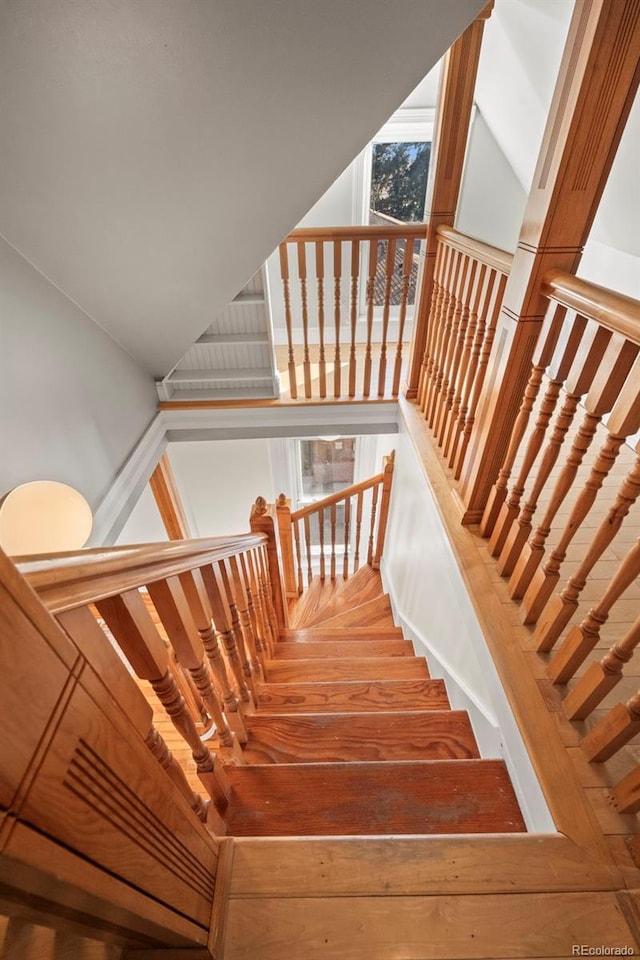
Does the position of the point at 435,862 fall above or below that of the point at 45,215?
below

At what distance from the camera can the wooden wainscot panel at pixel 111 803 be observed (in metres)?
0.38

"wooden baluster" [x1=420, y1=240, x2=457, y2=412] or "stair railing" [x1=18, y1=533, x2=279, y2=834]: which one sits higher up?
"wooden baluster" [x1=420, y1=240, x2=457, y2=412]

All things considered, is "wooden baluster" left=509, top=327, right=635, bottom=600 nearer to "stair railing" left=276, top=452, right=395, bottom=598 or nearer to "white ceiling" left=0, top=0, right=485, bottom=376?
"white ceiling" left=0, top=0, right=485, bottom=376

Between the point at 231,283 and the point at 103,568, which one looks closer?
the point at 103,568

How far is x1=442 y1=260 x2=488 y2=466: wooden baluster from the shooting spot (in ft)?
5.21

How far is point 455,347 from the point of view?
191 cm

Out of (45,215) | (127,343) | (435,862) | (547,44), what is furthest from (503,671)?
(547,44)

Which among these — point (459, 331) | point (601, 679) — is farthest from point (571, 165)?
point (601, 679)

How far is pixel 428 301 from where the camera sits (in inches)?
90.2

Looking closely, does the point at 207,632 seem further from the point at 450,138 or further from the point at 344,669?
the point at 450,138

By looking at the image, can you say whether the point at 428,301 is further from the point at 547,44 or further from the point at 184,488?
the point at 184,488

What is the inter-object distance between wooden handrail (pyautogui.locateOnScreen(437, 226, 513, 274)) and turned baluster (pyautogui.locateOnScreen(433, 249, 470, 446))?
0.05m

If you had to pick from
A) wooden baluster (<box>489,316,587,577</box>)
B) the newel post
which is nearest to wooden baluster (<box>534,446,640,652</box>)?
wooden baluster (<box>489,316,587,577</box>)

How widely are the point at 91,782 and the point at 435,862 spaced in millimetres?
739
